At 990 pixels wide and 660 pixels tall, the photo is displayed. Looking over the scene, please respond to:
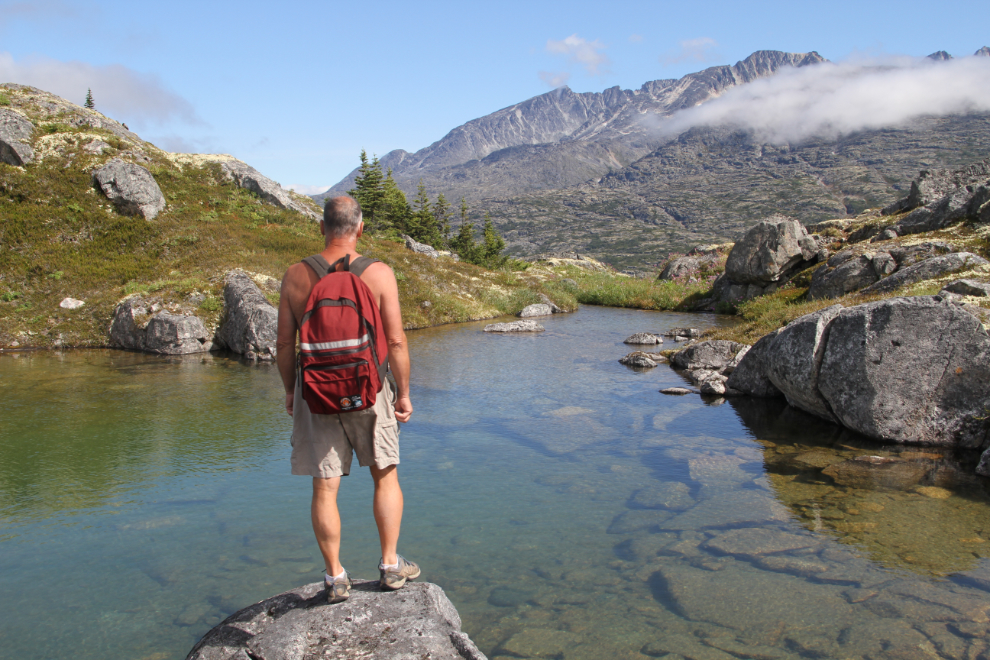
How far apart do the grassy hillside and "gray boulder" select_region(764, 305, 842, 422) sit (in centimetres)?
2022

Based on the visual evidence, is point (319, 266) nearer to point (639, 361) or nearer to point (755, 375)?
point (755, 375)

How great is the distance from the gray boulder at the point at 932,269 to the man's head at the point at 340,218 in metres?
17.6

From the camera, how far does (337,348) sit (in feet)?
14.6

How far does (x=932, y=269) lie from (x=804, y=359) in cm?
897

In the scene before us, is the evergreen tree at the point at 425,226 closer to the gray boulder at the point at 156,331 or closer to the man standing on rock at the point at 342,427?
the gray boulder at the point at 156,331

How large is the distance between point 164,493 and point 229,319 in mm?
15090

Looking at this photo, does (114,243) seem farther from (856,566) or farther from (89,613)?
(856,566)

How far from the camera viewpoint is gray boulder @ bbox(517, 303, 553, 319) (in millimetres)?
37219

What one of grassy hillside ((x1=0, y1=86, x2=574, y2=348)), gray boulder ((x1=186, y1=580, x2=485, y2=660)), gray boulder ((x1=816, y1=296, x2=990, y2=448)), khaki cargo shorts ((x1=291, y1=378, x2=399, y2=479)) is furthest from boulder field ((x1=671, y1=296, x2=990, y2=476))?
grassy hillside ((x1=0, y1=86, x2=574, y2=348))

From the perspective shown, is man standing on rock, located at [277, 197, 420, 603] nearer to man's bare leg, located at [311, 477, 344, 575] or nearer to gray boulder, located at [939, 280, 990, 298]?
man's bare leg, located at [311, 477, 344, 575]

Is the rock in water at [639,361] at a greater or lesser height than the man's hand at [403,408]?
lesser

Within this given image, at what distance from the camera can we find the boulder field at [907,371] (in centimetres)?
1045

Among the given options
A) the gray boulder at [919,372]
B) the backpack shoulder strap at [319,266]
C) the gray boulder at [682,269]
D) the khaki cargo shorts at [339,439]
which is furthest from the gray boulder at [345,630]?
the gray boulder at [682,269]

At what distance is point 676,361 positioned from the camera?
19.9m
